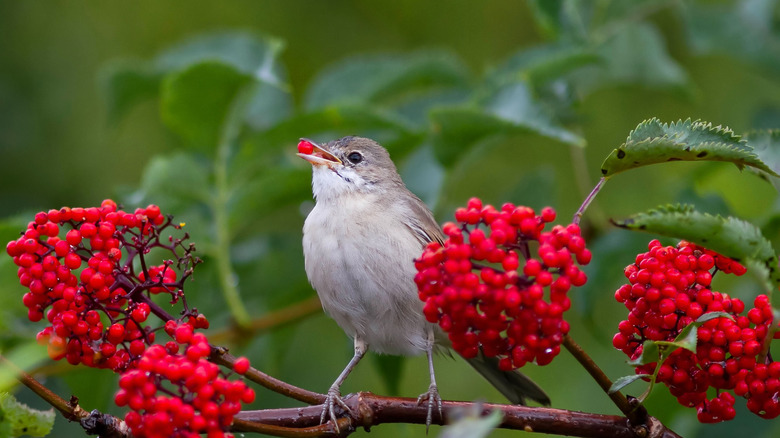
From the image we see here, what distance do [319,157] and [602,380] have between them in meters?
2.59

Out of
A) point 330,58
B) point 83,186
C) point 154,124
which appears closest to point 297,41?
point 330,58

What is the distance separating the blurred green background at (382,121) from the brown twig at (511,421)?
135cm

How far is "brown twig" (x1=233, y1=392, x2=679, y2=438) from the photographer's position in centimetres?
238

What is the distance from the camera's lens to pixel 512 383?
4191 millimetres

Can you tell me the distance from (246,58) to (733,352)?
9.58 ft

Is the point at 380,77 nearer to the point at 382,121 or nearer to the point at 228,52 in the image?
the point at 382,121

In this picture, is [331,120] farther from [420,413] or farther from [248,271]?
[420,413]

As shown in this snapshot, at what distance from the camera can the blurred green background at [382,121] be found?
402cm

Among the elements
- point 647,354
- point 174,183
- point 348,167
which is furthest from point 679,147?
point 348,167

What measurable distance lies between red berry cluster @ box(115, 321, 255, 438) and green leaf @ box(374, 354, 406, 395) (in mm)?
2312

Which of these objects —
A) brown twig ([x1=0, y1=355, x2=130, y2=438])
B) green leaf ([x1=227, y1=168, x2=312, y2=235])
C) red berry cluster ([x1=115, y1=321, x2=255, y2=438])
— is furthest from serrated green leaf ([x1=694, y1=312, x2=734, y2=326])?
green leaf ([x1=227, y1=168, x2=312, y2=235])

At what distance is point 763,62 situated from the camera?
429 centimetres

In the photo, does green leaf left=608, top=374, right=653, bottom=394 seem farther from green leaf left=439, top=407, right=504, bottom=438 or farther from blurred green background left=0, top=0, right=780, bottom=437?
blurred green background left=0, top=0, right=780, bottom=437

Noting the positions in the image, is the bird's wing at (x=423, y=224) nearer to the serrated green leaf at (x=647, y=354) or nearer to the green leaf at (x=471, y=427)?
the serrated green leaf at (x=647, y=354)
